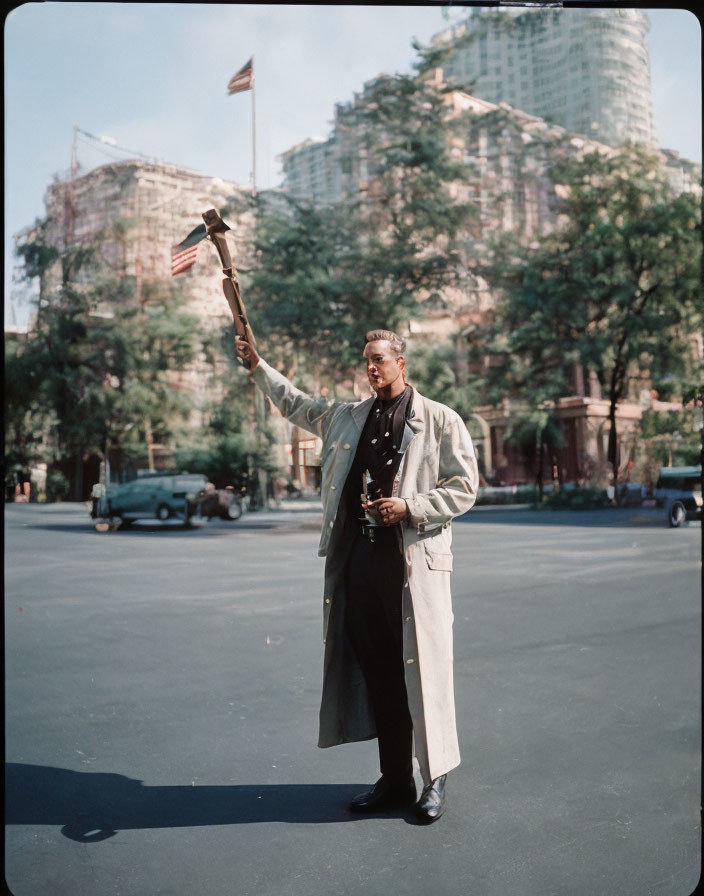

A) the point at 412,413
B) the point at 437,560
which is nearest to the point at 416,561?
the point at 437,560

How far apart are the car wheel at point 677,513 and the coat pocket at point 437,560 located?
12.6ft

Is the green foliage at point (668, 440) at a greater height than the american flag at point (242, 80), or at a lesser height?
lesser

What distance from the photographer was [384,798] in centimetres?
281

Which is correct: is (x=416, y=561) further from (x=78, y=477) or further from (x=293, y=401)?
(x=78, y=477)

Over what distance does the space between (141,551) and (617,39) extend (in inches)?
178

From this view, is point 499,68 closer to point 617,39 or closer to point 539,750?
point 617,39

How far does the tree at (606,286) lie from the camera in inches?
229

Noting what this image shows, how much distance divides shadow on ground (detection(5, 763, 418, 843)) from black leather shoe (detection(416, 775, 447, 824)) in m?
0.09

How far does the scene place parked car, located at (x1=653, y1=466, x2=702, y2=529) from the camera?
5.92m

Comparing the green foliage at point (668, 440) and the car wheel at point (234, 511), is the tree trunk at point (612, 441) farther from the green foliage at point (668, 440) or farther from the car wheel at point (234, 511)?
the car wheel at point (234, 511)

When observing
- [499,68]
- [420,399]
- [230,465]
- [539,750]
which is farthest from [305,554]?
[499,68]

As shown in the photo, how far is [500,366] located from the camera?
584 centimetres

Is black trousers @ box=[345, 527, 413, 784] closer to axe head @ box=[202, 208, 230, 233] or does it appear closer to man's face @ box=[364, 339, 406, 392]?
man's face @ box=[364, 339, 406, 392]

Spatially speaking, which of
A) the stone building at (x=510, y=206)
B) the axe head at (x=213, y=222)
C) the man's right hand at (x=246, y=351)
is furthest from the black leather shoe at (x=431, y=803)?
the stone building at (x=510, y=206)
